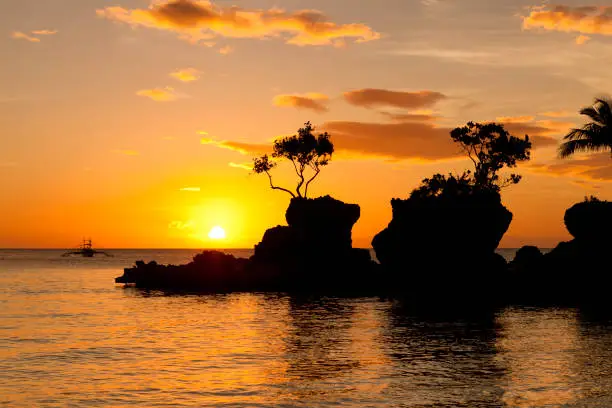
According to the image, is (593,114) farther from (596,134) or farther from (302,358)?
(302,358)

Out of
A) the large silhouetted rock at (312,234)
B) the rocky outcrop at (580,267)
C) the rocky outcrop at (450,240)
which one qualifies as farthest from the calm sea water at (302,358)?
the large silhouetted rock at (312,234)

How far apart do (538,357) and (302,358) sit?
11.7 metres

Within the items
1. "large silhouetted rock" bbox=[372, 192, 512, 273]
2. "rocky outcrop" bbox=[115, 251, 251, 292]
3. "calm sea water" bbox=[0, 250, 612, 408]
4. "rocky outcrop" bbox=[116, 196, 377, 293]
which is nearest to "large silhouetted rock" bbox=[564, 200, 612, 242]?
"large silhouetted rock" bbox=[372, 192, 512, 273]

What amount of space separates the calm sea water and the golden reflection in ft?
0.23

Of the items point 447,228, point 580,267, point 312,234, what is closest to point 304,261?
point 312,234

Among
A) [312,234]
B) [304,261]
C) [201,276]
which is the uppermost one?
[312,234]

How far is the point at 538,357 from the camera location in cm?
3403

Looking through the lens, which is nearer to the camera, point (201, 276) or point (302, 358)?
point (302, 358)

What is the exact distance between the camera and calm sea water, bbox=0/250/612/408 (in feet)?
82.6

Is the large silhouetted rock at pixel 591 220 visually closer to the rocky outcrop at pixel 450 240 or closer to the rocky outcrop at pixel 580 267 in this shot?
the rocky outcrop at pixel 580 267

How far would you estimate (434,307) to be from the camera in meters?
62.0

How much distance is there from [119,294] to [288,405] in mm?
61710

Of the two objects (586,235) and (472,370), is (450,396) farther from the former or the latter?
(586,235)

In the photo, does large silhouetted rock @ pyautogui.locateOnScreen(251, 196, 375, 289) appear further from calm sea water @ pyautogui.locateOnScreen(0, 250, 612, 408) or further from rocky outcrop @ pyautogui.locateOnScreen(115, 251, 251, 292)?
calm sea water @ pyautogui.locateOnScreen(0, 250, 612, 408)
